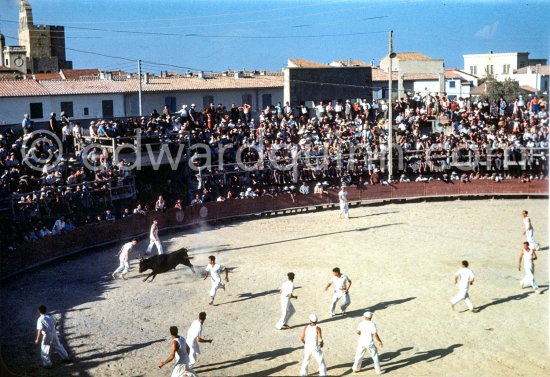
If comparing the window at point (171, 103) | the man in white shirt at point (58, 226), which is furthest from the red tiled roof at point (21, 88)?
the man in white shirt at point (58, 226)

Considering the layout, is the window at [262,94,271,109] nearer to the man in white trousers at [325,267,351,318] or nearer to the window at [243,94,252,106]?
the window at [243,94,252,106]

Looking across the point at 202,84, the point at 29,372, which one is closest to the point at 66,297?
the point at 29,372

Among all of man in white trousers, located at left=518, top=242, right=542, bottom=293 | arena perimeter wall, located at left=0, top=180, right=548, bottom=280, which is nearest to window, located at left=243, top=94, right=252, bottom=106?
arena perimeter wall, located at left=0, top=180, right=548, bottom=280

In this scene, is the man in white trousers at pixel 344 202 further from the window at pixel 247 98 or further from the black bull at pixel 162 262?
the window at pixel 247 98

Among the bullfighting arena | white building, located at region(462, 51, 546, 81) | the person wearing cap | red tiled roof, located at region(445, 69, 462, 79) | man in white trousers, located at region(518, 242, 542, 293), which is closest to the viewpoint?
the person wearing cap

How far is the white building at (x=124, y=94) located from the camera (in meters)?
35.0

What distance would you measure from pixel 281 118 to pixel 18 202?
649 inches

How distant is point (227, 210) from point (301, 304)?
12.3 meters

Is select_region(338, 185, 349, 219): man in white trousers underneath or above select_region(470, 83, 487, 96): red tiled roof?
underneath

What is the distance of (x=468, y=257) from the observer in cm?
2112

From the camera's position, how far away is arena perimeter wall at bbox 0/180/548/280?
21359 millimetres

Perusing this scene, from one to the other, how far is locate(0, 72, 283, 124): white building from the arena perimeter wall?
38.4ft

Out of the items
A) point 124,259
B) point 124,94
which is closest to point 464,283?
point 124,259

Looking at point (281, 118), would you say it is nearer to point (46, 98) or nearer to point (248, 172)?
point (248, 172)
